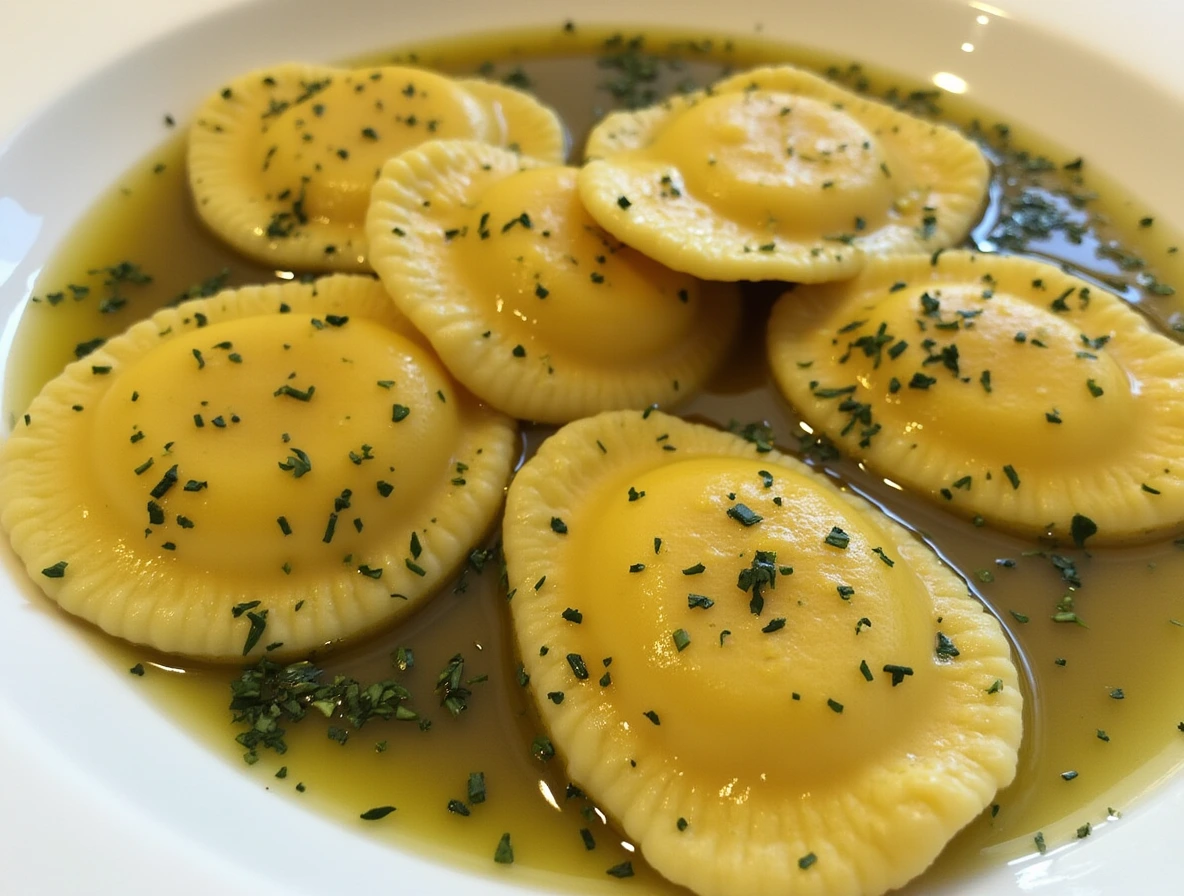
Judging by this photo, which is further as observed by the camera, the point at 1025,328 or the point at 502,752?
the point at 1025,328

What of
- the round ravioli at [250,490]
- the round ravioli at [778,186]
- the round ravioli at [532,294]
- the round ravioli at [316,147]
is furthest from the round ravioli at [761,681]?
the round ravioli at [316,147]

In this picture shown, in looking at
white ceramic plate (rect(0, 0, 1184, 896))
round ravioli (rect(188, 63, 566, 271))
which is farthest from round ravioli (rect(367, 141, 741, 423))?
white ceramic plate (rect(0, 0, 1184, 896))

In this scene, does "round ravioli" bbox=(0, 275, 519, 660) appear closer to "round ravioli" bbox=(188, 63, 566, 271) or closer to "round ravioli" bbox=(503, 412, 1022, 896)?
"round ravioli" bbox=(503, 412, 1022, 896)

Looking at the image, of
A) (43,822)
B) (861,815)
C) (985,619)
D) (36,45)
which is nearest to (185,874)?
(43,822)

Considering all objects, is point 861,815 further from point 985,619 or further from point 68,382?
point 68,382

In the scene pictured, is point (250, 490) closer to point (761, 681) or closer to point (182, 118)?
point (761, 681)
